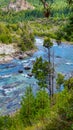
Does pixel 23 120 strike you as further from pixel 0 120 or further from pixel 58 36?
pixel 58 36

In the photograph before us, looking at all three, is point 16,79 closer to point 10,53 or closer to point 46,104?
point 10,53

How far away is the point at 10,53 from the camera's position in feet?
414

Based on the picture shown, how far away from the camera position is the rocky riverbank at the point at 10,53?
11968 centimetres

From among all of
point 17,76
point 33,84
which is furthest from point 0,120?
point 17,76

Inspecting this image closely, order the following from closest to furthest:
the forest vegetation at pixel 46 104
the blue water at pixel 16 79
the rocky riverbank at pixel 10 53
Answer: the forest vegetation at pixel 46 104 → the blue water at pixel 16 79 → the rocky riverbank at pixel 10 53

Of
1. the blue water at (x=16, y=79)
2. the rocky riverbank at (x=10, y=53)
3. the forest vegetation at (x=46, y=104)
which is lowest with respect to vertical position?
the rocky riverbank at (x=10, y=53)

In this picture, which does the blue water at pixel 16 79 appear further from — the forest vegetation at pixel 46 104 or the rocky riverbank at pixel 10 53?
the forest vegetation at pixel 46 104

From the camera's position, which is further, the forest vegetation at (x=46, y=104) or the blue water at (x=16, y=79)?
the blue water at (x=16, y=79)

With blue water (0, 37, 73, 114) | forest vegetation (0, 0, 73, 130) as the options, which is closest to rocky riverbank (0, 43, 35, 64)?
blue water (0, 37, 73, 114)

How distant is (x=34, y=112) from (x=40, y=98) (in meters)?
2.84

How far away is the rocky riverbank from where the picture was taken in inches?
4712

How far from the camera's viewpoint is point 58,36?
17.8m

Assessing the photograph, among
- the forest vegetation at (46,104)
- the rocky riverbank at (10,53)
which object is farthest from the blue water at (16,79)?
the forest vegetation at (46,104)

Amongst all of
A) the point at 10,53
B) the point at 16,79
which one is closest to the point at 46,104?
the point at 16,79
